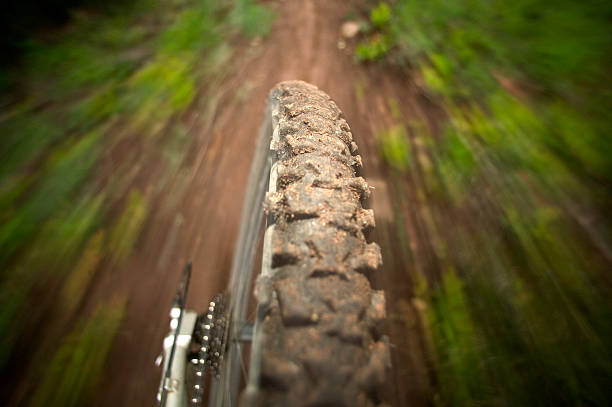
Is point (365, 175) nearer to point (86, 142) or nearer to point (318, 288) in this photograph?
point (318, 288)

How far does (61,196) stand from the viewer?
1.89 meters

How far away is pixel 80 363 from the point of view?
56.5 inches

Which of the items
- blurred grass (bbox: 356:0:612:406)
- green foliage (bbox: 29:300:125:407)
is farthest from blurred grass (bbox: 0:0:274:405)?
blurred grass (bbox: 356:0:612:406)

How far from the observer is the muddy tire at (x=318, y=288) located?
0.60 meters

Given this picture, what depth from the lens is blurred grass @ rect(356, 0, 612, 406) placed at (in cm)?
146

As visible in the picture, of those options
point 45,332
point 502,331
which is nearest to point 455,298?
point 502,331

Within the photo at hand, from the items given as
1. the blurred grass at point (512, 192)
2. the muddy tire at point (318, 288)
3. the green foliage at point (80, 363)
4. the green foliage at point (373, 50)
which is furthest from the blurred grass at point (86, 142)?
the blurred grass at point (512, 192)

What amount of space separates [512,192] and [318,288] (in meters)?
1.96

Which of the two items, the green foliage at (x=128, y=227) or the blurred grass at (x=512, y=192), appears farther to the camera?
the green foliage at (x=128, y=227)

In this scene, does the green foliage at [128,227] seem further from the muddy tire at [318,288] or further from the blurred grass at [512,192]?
the blurred grass at [512,192]

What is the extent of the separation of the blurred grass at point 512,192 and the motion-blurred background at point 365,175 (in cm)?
1

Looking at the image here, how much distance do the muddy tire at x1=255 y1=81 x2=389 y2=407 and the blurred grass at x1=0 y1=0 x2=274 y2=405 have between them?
1.32m

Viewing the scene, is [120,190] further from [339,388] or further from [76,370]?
[339,388]

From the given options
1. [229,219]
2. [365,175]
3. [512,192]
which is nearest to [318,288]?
[365,175]
